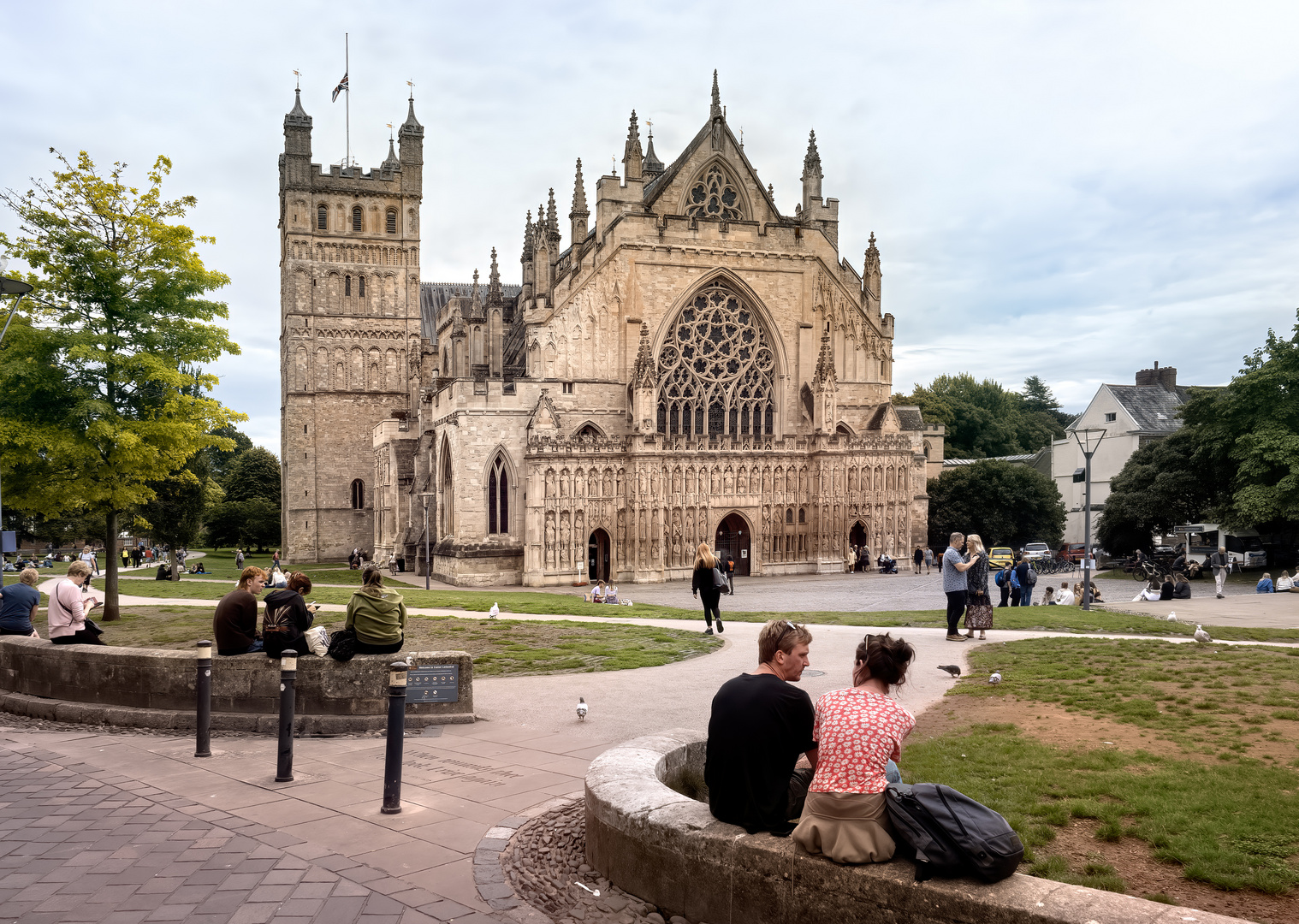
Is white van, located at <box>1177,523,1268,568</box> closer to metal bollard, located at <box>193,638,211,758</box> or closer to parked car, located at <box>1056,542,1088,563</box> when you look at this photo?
parked car, located at <box>1056,542,1088,563</box>

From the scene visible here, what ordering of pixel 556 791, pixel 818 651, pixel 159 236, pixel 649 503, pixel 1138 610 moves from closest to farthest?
pixel 556 791 → pixel 818 651 → pixel 159 236 → pixel 1138 610 → pixel 649 503

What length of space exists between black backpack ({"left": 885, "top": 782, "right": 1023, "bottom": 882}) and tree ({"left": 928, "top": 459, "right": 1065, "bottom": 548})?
53.8 meters

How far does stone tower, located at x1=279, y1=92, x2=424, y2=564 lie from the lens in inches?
2215

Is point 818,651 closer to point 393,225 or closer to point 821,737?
point 821,737

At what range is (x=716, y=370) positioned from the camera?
140 feet

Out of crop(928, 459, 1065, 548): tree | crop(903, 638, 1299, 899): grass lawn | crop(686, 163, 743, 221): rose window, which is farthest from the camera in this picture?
crop(928, 459, 1065, 548): tree

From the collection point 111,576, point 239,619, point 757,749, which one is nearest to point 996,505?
point 111,576

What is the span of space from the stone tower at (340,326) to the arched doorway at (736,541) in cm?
2339

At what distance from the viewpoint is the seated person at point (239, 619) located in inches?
407

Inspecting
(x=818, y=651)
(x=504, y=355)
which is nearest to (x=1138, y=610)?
(x=818, y=651)

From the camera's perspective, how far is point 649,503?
3897cm

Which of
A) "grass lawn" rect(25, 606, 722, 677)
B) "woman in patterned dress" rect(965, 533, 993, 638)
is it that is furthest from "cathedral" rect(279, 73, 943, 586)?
"woman in patterned dress" rect(965, 533, 993, 638)

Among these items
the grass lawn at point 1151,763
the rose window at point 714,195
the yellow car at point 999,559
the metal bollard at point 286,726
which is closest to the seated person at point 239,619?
the metal bollard at point 286,726

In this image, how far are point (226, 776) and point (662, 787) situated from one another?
4.64m
